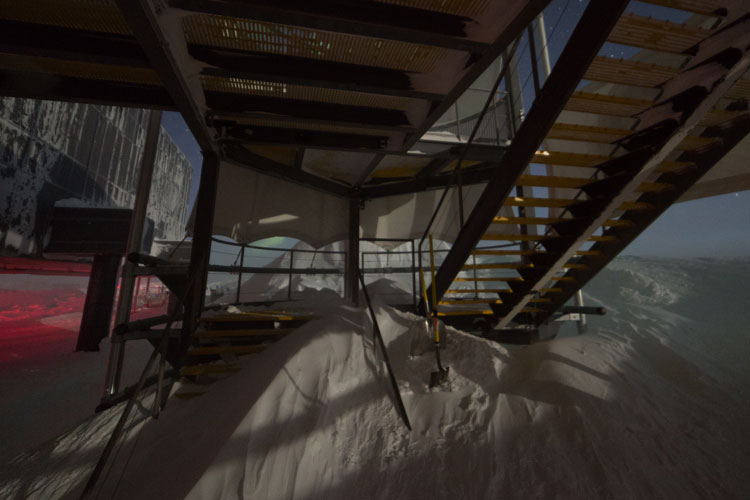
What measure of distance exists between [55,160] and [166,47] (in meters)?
10.2

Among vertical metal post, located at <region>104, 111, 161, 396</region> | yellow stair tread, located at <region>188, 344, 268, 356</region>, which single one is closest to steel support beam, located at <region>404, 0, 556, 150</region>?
yellow stair tread, located at <region>188, 344, 268, 356</region>

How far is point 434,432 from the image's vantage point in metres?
2.34

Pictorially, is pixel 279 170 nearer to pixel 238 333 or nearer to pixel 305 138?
pixel 305 138

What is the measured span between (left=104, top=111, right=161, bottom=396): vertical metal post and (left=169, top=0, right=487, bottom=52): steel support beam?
3048mm

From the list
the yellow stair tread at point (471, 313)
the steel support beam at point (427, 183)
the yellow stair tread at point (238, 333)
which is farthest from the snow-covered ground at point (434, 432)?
the steel support beam at point (427, 183)

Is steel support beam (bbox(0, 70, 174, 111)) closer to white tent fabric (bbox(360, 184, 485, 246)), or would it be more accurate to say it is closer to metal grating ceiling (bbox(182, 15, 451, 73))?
metal grating ceiling (bbox(182, 15, 451, 73))

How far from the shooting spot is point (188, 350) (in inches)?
128

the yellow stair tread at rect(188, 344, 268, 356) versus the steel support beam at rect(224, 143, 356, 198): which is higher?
the steel support beam at rect(224, 143, 356, 198)

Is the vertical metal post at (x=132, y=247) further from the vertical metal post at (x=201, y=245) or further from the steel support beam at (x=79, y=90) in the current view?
the steel support beam at (x=79, y=90)

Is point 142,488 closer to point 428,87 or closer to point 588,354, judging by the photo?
point 428,87

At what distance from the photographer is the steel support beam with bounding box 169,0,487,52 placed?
6.09 feet

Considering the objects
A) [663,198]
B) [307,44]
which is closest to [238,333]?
[307,44]

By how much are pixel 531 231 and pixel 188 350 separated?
23.7 ft

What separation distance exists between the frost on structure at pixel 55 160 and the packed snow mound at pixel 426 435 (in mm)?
7590
